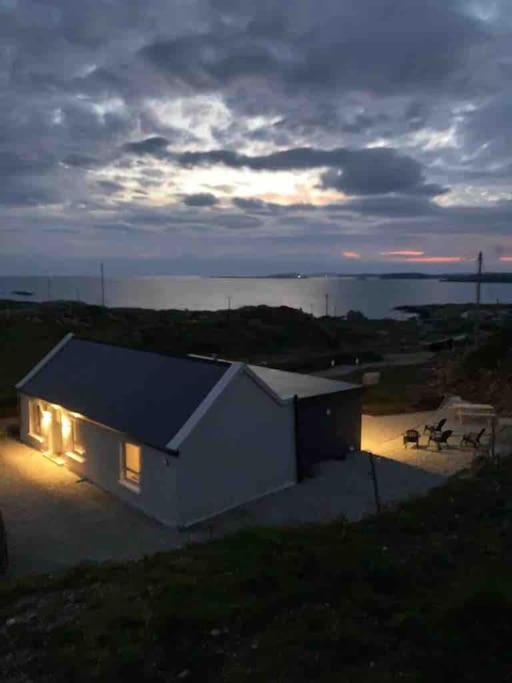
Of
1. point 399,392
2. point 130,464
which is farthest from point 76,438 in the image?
point 399,392

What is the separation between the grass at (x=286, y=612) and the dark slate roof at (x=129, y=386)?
21.0 ft

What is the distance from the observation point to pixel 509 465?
16000 mm

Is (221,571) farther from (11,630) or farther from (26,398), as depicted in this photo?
(26,398)

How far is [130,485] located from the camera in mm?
17031

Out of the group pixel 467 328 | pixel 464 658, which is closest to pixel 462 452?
pixel 464 658

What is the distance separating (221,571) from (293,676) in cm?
309

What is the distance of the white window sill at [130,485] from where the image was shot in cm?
1673

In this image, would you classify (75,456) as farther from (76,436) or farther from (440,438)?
(440,438)

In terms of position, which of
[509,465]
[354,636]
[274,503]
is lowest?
[274,503]

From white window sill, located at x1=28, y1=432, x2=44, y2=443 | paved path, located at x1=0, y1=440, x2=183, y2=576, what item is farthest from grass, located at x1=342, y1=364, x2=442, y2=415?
paved path, located at x1=0, y1=440, x2=183, y2=576

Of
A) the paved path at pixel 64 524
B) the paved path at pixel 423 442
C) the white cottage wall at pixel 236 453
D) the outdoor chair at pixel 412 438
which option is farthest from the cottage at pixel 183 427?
the outdoor chair at pixel 412 438

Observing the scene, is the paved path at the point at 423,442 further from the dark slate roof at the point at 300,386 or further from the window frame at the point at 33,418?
the window frame at the point at 33,418

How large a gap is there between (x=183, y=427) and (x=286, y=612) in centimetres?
884

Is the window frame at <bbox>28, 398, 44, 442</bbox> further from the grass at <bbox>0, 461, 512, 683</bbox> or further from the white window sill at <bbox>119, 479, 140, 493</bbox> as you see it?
the grass at <bbox>0, 461, 512, 683</bbox>
